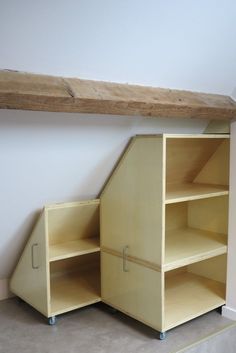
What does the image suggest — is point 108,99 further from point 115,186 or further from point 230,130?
point 230,130

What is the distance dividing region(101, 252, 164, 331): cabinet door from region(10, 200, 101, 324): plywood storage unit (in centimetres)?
16

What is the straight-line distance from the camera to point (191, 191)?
276 centimetres

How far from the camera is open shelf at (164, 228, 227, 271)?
2519mm

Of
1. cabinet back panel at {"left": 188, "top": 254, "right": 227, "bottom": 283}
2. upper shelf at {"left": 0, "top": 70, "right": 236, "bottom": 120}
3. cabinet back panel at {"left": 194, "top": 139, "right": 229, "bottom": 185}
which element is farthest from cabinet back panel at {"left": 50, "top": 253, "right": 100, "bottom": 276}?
upper shelf at {"left": 0, "top": 70, "right": 236, "bottom": 120}

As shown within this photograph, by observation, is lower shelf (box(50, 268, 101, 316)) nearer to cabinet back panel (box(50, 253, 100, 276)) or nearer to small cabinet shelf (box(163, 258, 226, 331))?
cabinet back panel (box(50, 253, 100, 276))

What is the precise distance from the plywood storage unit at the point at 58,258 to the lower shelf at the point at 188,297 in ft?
1.83

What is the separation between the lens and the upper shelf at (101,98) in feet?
5.69

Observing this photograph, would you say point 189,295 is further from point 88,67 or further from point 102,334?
point 88,67

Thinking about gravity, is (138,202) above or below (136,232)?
above

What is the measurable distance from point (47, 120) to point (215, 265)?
1.69 m

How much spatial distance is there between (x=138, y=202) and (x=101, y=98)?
31.0 inches

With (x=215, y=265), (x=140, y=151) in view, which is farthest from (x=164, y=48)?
(x=215, y=265)

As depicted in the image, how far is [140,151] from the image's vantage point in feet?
8.09

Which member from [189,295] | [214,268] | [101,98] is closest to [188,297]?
[189,295]
